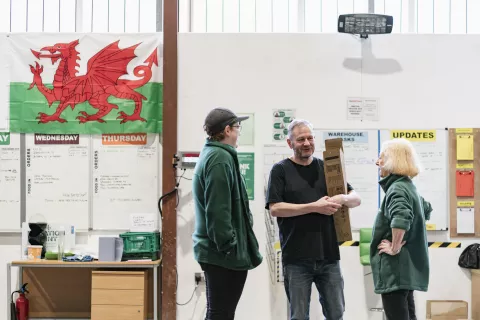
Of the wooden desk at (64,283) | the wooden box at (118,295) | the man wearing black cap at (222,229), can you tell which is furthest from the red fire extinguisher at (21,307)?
the man wearing black cap at (222,229)

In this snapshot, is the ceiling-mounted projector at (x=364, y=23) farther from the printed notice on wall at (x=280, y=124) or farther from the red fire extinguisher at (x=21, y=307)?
the red fire extinguisher at (x=21, y=307)

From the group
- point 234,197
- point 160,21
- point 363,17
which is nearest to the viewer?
point 234,197

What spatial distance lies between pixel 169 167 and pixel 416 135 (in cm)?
211

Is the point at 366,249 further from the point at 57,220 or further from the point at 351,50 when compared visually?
the point at 57,220

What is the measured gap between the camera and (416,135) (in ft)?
15.7

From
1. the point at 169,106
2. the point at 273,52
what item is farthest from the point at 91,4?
the point at 273,52

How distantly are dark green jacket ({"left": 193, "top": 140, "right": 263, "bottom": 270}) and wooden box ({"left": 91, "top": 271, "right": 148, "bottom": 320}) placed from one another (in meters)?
1.69

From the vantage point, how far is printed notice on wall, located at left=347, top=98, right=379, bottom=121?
4.81 m

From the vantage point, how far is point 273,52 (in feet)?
15.9

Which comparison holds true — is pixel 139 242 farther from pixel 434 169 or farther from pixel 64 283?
pixel 434 169

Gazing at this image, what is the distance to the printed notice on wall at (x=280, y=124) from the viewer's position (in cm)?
480

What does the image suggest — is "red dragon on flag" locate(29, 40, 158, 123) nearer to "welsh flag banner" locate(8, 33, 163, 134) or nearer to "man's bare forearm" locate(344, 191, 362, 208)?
"welsh flag banner" locate(8, 33, 163, 134)

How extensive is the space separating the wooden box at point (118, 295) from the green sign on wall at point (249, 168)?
3.70ft

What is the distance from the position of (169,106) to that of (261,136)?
819 millimetres
